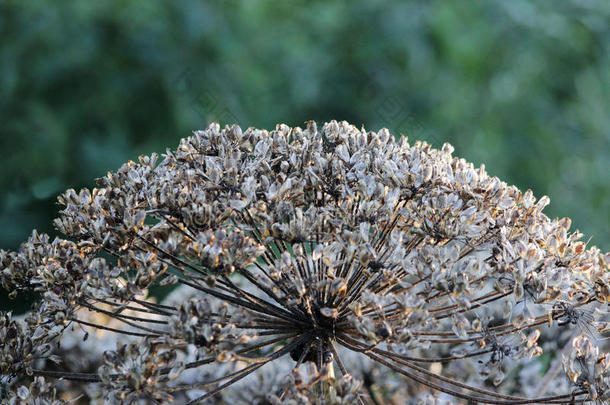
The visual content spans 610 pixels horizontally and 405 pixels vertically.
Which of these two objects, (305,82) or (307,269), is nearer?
(307,269)

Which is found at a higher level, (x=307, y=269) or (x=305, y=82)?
(x=305, y=82)

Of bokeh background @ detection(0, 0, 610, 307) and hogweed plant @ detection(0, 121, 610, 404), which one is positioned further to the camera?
bokeh background @ detection(0, 0, 610, 307)

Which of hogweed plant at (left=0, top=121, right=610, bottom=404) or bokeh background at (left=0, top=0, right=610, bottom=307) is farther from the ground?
bokeh background at (left=0, top=0, right=610, bottom=307)

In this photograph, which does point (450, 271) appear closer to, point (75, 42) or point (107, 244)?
point (107, 244)

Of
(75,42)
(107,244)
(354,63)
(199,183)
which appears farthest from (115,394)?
(354,63)

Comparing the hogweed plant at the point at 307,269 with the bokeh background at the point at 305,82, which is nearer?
the hogweed plant at the point at 307,269
